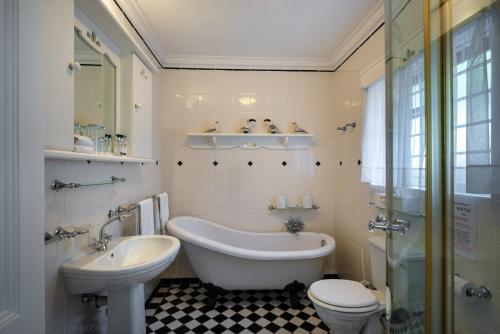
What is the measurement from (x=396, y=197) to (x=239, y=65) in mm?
2187

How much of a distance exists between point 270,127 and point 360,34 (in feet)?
3.84

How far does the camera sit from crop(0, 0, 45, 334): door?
0.51 meters

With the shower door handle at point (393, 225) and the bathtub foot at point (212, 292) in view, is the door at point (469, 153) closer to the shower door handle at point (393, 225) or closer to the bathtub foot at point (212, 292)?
the shower door handle at point (393, 225)

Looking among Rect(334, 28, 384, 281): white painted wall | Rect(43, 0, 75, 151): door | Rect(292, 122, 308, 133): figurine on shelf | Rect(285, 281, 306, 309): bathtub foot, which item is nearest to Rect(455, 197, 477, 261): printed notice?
Rect(334, 28, 384, 281): white painted wall

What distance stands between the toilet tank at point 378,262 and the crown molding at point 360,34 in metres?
1.67

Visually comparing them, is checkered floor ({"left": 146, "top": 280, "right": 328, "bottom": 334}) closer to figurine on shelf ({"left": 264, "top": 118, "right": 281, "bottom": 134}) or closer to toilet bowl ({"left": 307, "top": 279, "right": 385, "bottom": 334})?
toilet bowl ({"left": 307, "top": 279, "right": 385, "bottom": 334})

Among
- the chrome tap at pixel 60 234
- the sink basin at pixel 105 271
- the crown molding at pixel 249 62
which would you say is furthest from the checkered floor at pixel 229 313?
the crown molding at pixel 249 62

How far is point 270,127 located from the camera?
2635 millimetres

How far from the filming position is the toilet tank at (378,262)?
1618 mm

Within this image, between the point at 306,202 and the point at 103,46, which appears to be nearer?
the point at 103,46

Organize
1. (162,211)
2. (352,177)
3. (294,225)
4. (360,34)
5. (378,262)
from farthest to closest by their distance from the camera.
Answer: (294,225) → (352,177) → (162,211) → (360,34) → (378,262)

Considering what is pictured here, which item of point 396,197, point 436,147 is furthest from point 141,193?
point 436,147

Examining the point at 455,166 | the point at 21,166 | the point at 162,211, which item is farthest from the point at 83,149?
the point at 455,166

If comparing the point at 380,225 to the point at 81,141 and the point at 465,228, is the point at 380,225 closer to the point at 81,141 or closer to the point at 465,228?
the point at 465,228
